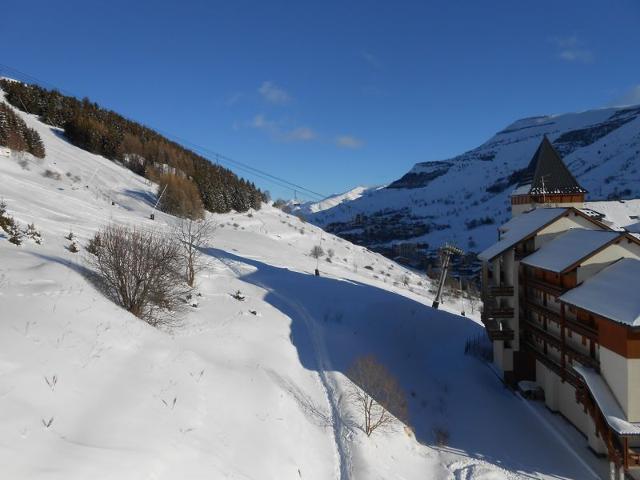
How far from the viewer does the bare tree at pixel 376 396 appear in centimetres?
1869

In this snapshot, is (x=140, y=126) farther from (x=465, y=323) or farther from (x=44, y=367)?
(x=44, y=367)

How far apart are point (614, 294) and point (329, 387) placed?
13.8m

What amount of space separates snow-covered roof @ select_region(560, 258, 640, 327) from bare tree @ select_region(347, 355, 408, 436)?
9641mm

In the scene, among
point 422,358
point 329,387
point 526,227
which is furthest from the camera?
point 422,358

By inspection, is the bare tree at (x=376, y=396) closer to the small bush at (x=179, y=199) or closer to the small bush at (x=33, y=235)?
the small bush at (x=33, y=235)

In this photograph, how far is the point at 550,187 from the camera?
3334cm

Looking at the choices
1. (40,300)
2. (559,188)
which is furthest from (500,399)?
(40,300)

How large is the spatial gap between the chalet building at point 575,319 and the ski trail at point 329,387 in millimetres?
10495

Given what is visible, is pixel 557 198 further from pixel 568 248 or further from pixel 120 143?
pixel 120 143

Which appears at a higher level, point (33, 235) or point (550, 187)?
point (550, 187)

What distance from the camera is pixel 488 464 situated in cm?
1817

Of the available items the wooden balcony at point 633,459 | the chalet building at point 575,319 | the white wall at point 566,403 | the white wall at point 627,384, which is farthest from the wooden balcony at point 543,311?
the wooden balcony at point 633,459

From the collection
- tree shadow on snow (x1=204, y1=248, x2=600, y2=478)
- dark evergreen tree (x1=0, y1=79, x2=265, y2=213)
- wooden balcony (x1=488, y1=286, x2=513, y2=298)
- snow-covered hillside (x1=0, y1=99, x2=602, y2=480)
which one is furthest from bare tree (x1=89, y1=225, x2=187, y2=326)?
dark evergreen tree (x1=0, y1=79, x2=265, y2=213)

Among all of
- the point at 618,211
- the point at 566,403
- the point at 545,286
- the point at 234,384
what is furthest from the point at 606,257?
the point at 618,211
